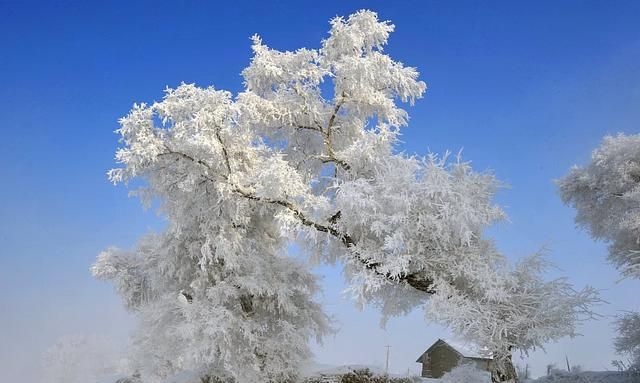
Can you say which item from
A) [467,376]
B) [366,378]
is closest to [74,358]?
[366,378]

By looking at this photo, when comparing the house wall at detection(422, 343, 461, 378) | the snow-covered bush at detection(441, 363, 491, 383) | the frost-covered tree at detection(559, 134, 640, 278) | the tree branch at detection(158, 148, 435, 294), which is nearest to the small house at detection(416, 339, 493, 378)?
the house wall at detection(422, 343, 461, 378)

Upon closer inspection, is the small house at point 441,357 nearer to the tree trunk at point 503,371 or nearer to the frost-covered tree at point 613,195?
the frost-covered tree at point 613,195

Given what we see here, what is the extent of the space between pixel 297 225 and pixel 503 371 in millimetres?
6898

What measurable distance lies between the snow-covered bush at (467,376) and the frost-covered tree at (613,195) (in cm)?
570

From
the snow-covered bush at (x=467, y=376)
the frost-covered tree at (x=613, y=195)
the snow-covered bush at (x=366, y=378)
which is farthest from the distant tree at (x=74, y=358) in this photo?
the frost-covered tree at (x=613, y=195)

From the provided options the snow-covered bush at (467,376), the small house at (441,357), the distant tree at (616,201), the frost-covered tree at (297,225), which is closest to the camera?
the frost-covered tree at (297,225)

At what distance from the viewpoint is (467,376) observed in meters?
17.3

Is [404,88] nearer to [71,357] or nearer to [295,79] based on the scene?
[295,79]

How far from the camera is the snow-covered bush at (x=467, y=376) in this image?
17.1 metres

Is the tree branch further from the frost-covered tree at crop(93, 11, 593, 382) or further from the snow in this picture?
the snow

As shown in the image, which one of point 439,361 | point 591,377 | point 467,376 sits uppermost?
point 439,361

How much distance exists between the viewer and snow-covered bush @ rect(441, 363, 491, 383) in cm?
1709

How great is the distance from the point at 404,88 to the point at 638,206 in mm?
8354

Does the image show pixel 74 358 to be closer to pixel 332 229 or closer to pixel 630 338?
pixel 332 229
